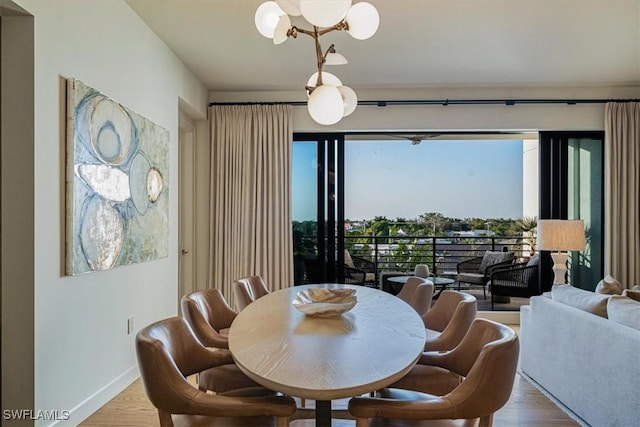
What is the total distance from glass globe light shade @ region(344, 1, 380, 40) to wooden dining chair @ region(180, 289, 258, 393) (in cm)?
163

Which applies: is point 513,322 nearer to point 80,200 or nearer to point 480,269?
point 480,269

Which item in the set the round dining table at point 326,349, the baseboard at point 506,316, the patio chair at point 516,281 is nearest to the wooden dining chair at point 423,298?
the round dining table at point 326,349

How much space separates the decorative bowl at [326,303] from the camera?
1.87m

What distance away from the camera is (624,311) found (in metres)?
2.20

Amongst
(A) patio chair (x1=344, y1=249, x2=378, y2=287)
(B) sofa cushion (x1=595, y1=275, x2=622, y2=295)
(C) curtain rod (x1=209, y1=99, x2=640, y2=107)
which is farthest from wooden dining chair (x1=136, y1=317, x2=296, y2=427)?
(A) patio chair (x1=344, y1=249, x2=378, y2=287)

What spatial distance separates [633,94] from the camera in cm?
→ 471

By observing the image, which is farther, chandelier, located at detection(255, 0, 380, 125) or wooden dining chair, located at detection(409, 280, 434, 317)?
wooden dining chair, located at detection(409, 280, 434, 317)

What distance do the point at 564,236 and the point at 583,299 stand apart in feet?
2.74

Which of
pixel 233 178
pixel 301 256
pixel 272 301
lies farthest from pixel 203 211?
pixel 272 301

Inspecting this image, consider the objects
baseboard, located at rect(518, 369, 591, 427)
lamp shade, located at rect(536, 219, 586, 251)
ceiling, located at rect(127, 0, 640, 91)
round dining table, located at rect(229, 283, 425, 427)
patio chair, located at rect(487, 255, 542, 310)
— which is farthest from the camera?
patio chair, located at rect(487, 255, 542, 310)

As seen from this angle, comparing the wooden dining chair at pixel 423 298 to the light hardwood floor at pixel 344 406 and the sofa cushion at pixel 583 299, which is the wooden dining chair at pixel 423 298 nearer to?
the light hardwood floor at pixel 344 406

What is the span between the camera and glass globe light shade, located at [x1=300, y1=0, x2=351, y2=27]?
1.64 meters

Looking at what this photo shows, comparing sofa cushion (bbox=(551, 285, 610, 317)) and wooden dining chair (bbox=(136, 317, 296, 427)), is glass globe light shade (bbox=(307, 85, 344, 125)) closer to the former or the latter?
wooden dining chair (bbox=(136, 317, 296, 427))

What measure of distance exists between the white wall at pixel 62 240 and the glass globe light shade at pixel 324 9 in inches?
56.6
